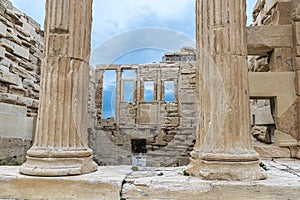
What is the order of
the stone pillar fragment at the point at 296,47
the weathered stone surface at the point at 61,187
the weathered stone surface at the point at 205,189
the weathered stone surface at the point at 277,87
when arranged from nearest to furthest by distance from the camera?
the weathered stone surface at the point at 205,189 < the weathered stone surface at the point at 61,187 < the stone pillar fragment at the point at 296,47 < the weathered stone surface at the point at 277,87

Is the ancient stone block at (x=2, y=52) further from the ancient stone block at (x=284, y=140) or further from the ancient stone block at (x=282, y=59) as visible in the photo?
the ancient stone block at (x=284, y=140)

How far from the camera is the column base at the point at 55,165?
3086mm

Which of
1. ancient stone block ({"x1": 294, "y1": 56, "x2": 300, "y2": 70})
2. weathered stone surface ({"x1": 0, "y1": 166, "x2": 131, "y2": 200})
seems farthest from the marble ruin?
weathered stone surface ({"x1": 0, "y1": 166, "x2": 131, "y2": 200})

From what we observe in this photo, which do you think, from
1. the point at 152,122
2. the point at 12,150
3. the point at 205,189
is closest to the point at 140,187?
the point at 205,189

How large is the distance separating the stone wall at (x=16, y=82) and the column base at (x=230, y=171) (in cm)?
428

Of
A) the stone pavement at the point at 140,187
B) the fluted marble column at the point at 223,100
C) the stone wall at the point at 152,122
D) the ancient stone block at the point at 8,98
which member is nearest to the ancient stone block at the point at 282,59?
the fluted marble column at the point at 223,100

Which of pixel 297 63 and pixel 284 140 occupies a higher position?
pixel 297 63

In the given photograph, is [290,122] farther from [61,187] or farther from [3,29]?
[3,29]

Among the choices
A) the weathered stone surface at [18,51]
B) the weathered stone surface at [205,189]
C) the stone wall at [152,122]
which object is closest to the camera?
the weathered stone surface at [205,189]

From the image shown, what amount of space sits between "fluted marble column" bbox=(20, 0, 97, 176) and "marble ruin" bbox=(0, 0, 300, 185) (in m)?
0.01

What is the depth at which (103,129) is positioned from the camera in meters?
13.4

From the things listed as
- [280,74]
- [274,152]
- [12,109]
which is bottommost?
[274,152]

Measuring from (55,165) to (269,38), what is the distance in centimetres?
472

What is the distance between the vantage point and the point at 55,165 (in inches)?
124
